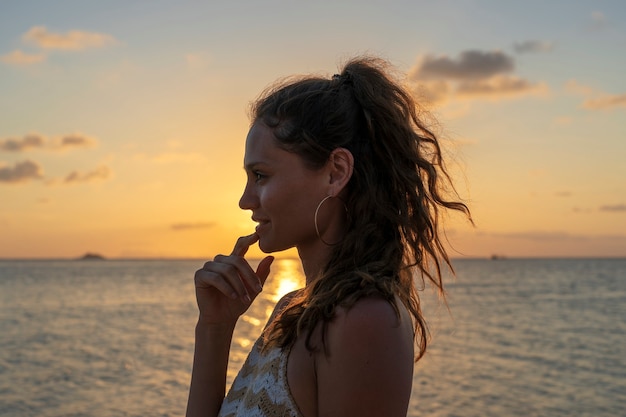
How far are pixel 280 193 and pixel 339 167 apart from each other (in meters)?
0.19

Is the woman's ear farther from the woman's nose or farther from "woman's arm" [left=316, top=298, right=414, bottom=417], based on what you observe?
"woman's arm" [left=316, top=298, right=414, bottom=417]

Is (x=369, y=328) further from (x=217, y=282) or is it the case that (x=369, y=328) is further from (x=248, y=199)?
(x=217, y=282)

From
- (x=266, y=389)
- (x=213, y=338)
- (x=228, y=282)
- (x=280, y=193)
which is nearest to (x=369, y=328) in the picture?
(x=266, y=389)

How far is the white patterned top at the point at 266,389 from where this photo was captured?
7.06 ft

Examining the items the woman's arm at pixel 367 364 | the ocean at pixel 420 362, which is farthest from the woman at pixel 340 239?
the ocean at pixel 420 362

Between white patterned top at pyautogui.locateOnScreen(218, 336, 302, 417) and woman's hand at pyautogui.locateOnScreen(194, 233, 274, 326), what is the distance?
8.6 inches

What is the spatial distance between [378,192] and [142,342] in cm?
2551

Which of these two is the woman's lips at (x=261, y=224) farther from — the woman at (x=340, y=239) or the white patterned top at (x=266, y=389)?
the white patterned top at (x=266, y=389)

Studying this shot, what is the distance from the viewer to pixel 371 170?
2.42 m

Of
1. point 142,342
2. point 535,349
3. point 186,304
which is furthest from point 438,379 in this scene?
point 186,304

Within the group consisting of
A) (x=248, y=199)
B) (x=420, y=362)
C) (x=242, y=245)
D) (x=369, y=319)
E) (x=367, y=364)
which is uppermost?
(x=248, y=199)

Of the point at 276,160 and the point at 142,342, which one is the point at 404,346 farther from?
the point at 142,342

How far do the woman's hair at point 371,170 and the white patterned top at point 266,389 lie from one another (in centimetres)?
6

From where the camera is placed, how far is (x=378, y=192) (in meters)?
2.41
